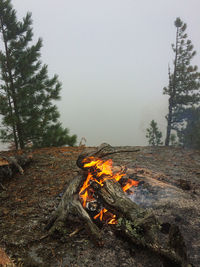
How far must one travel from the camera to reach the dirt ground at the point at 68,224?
3.44 metres

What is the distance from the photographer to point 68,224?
429 cm

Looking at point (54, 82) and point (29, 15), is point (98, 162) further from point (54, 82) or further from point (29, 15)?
point (29, 15)

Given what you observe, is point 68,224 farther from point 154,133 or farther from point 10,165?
point 154,133

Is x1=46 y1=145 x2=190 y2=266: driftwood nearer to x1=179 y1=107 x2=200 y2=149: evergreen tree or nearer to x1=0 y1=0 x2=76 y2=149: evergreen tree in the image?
x1=0 y1=0 x2=76 y2=149: evergreen tree

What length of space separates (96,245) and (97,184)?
52.5 inches

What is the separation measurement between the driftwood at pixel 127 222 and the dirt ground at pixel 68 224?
0.20 meters

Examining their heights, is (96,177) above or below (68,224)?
above

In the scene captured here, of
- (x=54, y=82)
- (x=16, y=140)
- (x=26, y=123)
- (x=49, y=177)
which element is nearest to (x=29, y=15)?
(x=54, y=82)

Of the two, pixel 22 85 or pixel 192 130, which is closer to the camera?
pixel 22 85

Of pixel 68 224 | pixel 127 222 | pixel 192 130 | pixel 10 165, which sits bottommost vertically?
pixel 68 224

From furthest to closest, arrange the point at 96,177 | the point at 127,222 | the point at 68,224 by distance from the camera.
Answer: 1. the point at 96,177
2. the point at 68,224
3. the point at 127,222

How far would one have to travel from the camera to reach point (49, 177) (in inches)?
276

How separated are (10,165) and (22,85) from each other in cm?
808

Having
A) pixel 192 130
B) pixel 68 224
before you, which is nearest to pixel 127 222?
pixel 68 224
